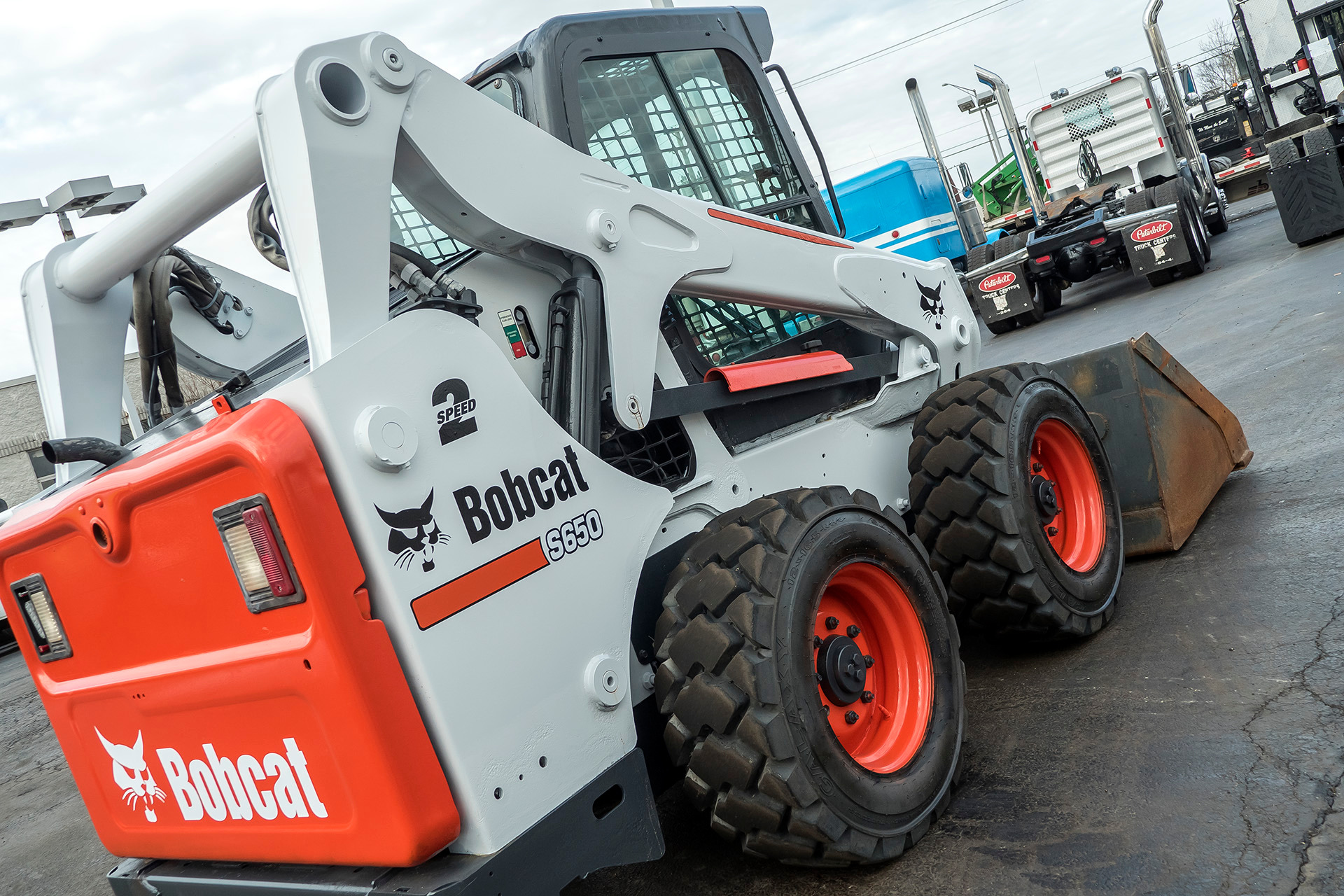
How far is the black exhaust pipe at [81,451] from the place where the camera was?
263 centimetres

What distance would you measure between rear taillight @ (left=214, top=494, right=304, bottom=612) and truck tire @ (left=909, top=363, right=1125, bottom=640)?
7.65ft

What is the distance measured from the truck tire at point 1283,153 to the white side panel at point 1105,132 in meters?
3.82

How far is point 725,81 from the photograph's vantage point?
13.1 feet

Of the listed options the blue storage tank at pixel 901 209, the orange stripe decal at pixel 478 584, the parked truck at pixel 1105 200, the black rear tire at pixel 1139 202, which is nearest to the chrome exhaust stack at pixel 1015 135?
the parked truck at pixel 1105 200

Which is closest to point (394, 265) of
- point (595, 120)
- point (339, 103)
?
point (339, 103)

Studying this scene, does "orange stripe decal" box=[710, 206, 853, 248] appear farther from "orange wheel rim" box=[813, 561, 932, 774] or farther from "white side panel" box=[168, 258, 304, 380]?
"white side panel" box=[168, 258, 304, 380]

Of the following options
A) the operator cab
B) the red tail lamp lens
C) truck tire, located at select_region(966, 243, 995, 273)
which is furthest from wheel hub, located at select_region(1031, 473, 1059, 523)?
truck tire, located at select_region(966, 243, 995, 273)

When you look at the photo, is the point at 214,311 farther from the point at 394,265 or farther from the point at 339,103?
the point at 339,103

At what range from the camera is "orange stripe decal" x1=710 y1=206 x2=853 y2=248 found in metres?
3.41

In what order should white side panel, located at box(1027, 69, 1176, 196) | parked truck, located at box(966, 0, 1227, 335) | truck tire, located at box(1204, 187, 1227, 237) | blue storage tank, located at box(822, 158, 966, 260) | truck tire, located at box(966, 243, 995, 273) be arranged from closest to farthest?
parked truck, located at box(966, 0, 1227, 335)
truck tire, located at box(966, 243, 995, 273)
white side panel, located at box(1027, 69, 1176, 196)
truck tire, located at box(1204, 187, 1227, 237)
blue storage tank, located at box(822, 158, 966, 260)

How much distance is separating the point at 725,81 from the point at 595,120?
2.51ft

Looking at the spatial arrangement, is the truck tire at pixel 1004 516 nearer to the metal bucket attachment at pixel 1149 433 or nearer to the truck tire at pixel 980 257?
the metal bucket attachment at pixel 1149 433

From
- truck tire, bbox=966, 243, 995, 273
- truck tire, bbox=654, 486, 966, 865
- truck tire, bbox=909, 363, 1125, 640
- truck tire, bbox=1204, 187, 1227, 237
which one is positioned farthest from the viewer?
truck tire, bbox=1204, 187, 1227, 237

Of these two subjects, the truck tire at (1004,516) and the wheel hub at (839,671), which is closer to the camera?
the wheel hub at (839,671)
